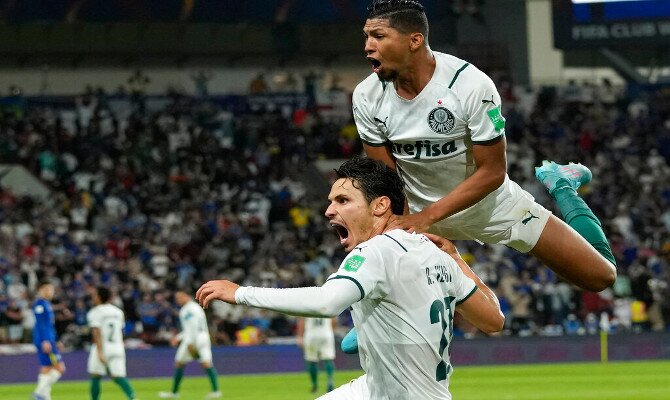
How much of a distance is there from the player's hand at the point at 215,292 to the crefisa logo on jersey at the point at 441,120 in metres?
1.75

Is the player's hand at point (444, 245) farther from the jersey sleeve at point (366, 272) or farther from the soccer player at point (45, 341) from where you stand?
the soccer player at point (45, 341)

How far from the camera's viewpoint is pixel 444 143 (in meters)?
6.55

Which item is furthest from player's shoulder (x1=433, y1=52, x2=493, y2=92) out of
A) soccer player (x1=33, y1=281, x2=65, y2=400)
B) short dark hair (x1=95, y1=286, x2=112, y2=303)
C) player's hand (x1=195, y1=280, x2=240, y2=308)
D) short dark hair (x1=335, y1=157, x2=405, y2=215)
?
short dark hair (x1=95, y1=286, x2=112, y2=303)

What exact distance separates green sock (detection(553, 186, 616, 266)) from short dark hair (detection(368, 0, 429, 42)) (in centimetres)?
184

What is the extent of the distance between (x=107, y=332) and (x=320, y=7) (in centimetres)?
1417

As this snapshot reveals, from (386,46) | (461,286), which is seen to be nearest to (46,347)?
(386,46)

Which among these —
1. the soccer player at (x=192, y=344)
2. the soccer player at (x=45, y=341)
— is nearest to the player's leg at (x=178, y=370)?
the soccer player at (x=192, y=344)

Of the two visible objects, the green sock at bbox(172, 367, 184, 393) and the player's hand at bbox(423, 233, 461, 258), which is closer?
the player's hand at bbox(423, 233, 461, 258)

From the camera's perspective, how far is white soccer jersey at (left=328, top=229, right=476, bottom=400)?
5293mm

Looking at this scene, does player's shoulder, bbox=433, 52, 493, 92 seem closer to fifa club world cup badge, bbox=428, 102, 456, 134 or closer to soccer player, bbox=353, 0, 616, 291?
soccer player, bbox=353, 0, 616, 291

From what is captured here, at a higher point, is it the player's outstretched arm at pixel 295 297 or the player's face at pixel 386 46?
the player's face at pixel 386 46

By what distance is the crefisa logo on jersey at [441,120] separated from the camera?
644 cm

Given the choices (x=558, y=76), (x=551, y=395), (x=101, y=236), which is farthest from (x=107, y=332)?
(x=558, y=76)

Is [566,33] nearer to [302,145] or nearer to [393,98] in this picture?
[302,145]
